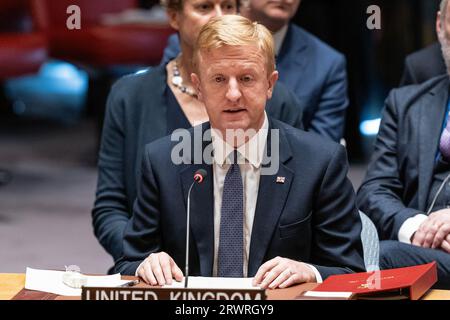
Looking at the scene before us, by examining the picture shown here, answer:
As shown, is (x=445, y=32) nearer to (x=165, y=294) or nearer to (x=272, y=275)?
(x=272, y=275)

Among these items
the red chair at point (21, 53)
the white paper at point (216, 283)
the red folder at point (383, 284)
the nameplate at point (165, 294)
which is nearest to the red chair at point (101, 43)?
the red chair at point (21, 53)

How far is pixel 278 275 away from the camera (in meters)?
2.68

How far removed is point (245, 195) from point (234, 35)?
454 millimetres

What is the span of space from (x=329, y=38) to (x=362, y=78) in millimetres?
380

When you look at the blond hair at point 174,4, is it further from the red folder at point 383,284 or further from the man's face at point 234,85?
the red folder at point 383,284

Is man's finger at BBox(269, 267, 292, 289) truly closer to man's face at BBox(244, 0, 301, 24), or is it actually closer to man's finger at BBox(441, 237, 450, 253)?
man's finger at BBox(441, 237, 450, 253)

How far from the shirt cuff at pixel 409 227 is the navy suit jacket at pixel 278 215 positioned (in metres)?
0.70

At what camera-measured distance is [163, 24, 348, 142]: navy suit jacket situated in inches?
174

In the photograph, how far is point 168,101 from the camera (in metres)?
3.82

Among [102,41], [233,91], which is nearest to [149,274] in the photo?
[233,91]

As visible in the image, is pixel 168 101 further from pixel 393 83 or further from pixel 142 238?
pixel 393 83

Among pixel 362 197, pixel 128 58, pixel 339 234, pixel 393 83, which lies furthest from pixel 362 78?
pixel 339 234

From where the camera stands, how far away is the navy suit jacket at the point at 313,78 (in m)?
4.43

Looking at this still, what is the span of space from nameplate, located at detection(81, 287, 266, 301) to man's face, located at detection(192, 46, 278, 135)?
648 mm
